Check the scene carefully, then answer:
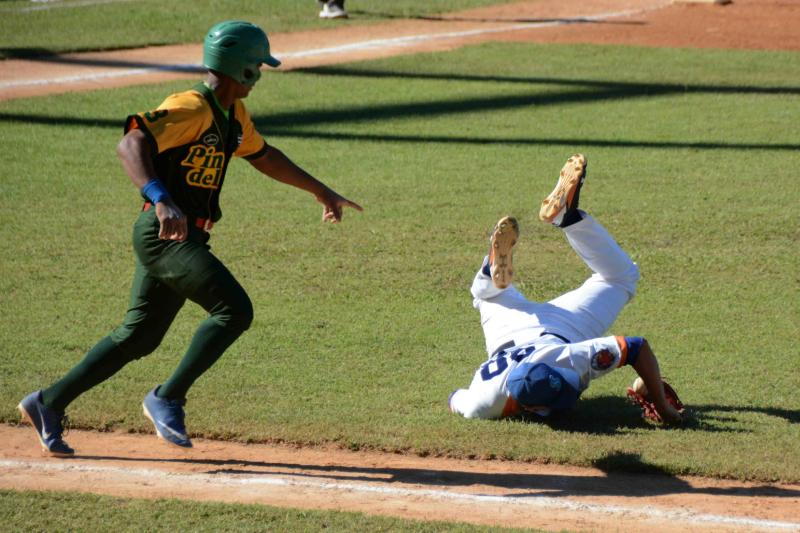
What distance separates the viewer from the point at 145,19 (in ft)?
60.1

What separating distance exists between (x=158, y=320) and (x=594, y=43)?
13.3m

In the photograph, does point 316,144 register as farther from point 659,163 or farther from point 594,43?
point 594,43

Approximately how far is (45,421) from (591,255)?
8.87 ft

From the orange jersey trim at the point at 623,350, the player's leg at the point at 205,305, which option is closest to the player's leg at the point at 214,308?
the player's leg at the point at 205,305

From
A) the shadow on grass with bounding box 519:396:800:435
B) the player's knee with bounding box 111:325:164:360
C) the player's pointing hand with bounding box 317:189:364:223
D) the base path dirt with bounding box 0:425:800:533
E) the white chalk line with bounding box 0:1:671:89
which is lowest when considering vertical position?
the shadow on grass with bounding box 519:396:800:435

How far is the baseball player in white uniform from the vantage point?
16.4 ft

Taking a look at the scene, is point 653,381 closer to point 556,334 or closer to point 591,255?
point 556,334

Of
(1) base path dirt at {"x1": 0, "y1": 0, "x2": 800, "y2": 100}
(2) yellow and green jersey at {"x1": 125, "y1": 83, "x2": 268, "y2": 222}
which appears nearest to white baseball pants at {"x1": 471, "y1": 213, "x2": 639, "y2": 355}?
(2) yellow and green jersey at {"x1": 125, "y1": 83, "x2": 268, "y2": 222}

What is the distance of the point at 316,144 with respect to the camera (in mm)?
10984

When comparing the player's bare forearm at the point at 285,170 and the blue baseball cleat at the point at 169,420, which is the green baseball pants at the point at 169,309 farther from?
the player's bare forearm at the point at 285,170

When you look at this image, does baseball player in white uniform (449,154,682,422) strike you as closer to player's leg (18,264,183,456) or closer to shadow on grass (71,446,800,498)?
shadow on grass (71,446,800,498)

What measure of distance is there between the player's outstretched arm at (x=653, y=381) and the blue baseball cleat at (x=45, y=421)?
8.24ft

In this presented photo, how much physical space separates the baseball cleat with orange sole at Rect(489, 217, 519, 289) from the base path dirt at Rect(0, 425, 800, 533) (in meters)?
0.92

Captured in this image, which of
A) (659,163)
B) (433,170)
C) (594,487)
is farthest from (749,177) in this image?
(594,487)
